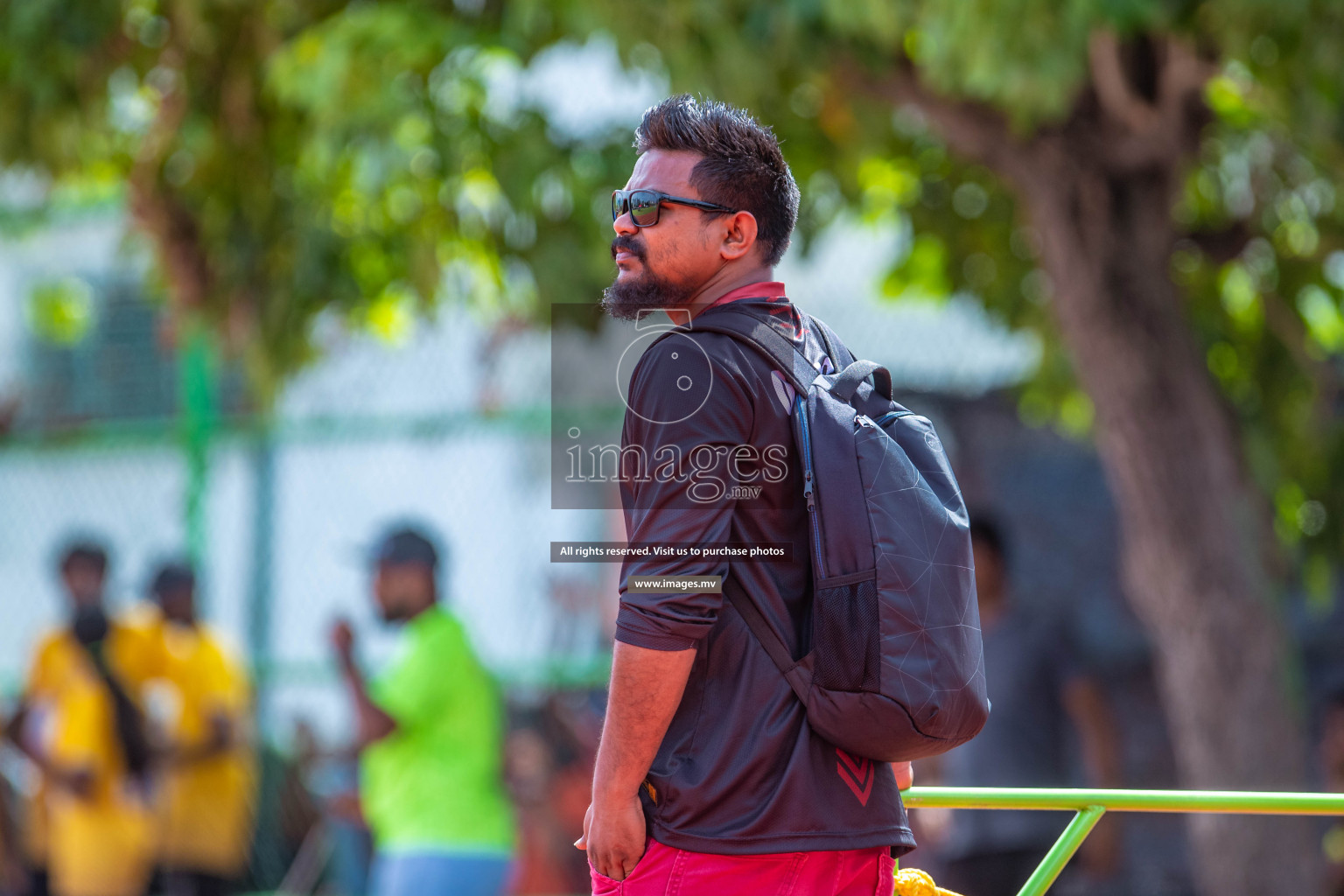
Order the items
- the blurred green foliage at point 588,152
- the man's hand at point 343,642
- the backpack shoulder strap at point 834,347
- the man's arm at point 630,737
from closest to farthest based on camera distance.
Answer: the man's arm at point 630,737 → the backpack shoulder strap at point 834,347 → the blurred green foliage at point 588,152 → the man's hand at point 343,642

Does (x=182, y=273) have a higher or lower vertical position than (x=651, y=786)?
higher

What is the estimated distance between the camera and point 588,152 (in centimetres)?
452

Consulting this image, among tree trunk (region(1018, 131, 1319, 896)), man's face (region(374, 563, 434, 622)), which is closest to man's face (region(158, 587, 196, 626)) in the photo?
man's face (region(374, 563, 434, 622))

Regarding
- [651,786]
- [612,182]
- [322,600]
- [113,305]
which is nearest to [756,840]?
[651,786]

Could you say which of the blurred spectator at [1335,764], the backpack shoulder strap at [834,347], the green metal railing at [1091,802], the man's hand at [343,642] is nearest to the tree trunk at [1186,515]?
the blurred spectator at [1335,764]

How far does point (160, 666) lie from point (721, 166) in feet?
17.6

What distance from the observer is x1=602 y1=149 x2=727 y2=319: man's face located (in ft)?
6.32

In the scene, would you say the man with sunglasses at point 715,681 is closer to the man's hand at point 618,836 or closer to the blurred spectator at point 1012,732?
the man's hand at point 618,836

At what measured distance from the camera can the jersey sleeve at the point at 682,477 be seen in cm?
177

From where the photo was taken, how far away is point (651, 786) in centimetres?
182

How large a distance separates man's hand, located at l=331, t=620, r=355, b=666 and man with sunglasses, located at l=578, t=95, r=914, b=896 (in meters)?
3.56

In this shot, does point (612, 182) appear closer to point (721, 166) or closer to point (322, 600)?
point (721, 166)

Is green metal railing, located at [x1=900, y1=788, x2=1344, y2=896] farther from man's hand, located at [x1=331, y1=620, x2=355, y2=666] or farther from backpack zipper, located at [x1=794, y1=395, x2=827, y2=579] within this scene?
man's hand, located at [x1=331, y1=620, x2=355, y2=666]

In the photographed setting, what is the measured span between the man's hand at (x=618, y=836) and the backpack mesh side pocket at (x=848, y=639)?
10.7 inches
